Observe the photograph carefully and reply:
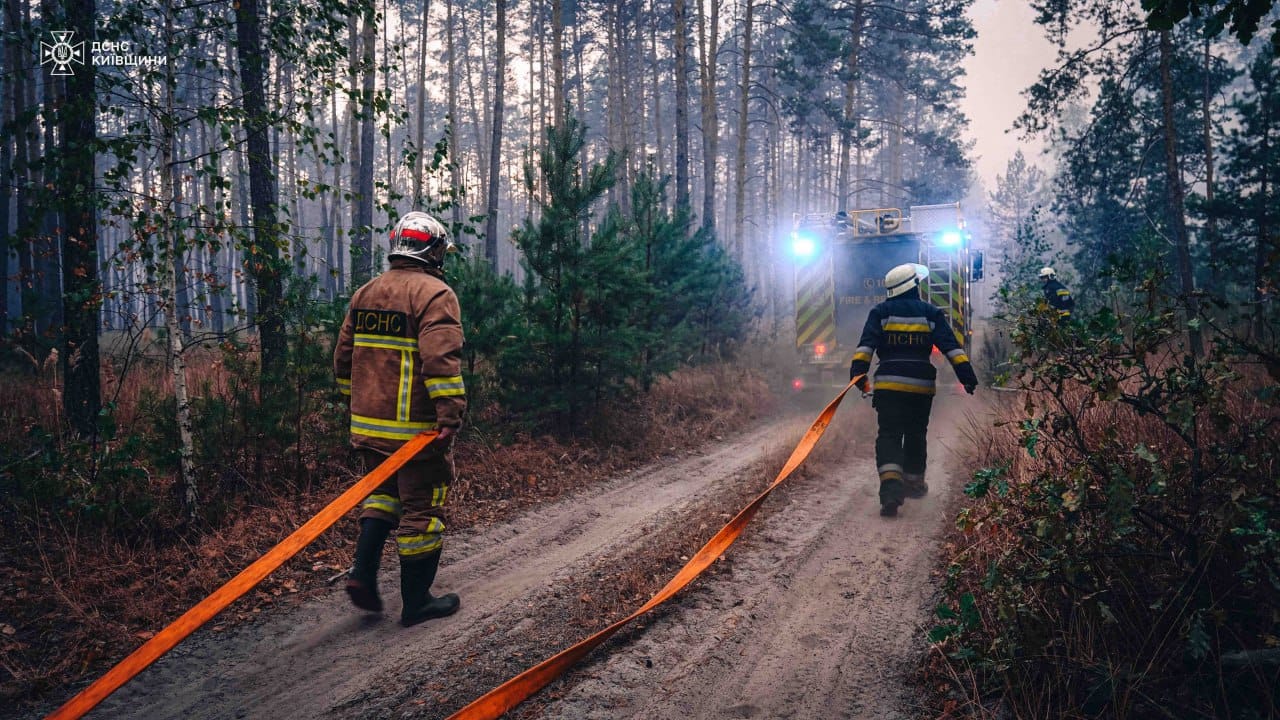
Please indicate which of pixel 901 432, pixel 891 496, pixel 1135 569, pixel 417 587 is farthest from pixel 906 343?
pixel 417 587

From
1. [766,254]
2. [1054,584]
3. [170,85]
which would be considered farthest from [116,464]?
[766,254]

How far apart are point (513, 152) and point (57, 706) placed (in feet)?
168

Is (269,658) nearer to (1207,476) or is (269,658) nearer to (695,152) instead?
(1207,476)

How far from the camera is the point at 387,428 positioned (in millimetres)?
3770

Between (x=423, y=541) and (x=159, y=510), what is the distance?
2368 mm

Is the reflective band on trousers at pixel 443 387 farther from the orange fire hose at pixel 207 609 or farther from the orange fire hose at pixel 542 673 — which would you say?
the orange fire hose at pixel 542 673

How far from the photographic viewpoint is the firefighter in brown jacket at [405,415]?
3.76 metres

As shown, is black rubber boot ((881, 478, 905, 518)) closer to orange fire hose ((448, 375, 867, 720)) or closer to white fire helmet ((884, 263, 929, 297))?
white fire helmet ((884, 263, 929, 297))

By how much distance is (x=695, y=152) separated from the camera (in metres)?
46.3

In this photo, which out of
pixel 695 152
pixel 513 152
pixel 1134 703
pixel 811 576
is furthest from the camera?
pixel 513 152

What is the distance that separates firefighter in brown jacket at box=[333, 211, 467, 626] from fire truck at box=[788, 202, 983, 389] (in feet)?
34.3

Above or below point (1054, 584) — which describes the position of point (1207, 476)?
above

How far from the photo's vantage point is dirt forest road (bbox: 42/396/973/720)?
10.1 ft

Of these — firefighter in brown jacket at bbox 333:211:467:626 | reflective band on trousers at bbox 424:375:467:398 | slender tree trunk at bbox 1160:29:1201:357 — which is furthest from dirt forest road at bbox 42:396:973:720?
slender tree trunk at bbox 1160:29:1201:357
